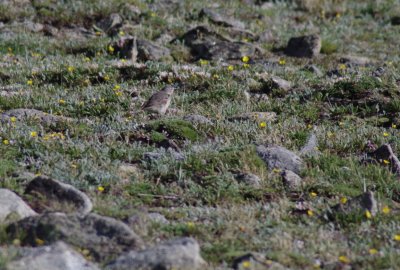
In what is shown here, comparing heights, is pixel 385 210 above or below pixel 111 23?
above

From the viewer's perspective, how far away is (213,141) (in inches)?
361

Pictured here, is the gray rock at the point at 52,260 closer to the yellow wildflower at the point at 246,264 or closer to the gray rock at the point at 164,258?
the gray rock at the point at 164,258

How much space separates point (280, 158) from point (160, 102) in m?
2.63

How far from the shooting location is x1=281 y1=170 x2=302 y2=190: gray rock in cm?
791

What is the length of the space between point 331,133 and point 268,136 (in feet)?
2.94

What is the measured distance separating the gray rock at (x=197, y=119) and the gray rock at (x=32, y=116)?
1.52 meters

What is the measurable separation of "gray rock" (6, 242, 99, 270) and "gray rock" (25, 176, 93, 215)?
3.08 feet

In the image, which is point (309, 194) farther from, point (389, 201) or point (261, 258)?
point (261, 258)

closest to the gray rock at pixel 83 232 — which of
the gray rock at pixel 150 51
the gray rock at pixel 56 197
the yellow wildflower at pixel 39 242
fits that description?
the yellow wildflower at pixel 39 242

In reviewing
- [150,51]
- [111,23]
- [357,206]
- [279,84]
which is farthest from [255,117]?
[111,23]

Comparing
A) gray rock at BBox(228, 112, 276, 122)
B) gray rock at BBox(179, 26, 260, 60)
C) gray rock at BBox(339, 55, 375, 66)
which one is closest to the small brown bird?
gray rock at BBox(228, 112, 276, 122)

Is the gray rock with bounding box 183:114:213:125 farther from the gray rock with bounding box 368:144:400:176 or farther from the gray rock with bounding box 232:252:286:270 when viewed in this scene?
the gray rock with bounding box 232:252:286:270

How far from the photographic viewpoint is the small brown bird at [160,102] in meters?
10.4

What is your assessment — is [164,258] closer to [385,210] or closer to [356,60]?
[385,210]
